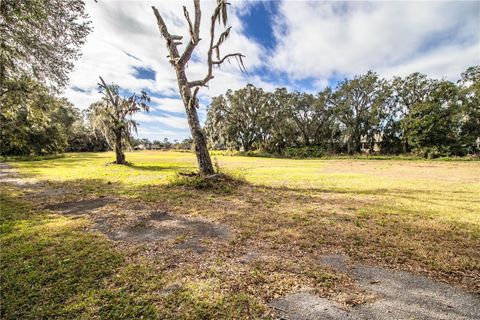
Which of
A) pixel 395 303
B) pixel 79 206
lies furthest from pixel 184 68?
pixel 395 303

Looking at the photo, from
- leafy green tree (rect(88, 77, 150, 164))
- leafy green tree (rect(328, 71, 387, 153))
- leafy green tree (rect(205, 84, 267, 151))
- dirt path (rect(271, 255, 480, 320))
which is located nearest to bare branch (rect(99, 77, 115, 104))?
leafy green tree (rect(88, 77, 150, 164))

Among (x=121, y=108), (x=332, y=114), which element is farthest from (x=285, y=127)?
(x=121, y=108)

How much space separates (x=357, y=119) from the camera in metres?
45.6

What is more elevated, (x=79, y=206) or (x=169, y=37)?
(x=169, y=37)

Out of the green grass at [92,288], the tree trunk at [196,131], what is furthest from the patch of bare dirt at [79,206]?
the tree trunk at [196,131]

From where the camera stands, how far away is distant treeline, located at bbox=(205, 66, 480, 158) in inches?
1396

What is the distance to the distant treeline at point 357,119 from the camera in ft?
116

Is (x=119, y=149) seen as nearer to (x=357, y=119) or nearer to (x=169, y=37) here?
(x=169, y=37)

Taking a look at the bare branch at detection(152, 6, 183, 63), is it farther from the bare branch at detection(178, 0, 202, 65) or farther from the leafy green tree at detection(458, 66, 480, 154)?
the leafy green tree at detection(458, 66, 480, 154)

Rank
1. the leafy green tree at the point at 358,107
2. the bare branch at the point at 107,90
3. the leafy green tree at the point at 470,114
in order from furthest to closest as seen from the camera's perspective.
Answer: the leafy green tree at the point at 358,107 → the leafy green tree at the point at 470,114 → the bare branch at the point at 107,90

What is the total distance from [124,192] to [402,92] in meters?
49.4

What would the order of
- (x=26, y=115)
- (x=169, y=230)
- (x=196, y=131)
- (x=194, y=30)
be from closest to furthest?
(x=169, y=230) < (x=194, y=30) < (x=196, y=131) < (x=26, y=115)

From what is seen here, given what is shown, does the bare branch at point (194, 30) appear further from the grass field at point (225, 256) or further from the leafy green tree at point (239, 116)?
the leafy green tree at point (239, 116)

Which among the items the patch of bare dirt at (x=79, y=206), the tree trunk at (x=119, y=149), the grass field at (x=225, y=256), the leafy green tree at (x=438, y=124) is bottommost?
the grass field at (x=225, y=256)
